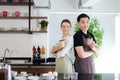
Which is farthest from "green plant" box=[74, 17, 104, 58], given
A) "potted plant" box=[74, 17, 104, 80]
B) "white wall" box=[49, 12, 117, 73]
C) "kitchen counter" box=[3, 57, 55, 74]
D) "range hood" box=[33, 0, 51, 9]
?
"kitchen counter" box=[3, 57, 55, 74]

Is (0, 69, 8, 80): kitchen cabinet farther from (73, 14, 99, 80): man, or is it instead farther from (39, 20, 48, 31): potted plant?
Result: (39, 20, 48, 31): potted plant

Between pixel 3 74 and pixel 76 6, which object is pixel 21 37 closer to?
pixel 76 6

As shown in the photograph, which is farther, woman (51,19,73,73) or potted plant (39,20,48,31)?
potted plant (39,20,48,31)

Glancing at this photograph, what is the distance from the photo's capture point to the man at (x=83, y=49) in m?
3.36

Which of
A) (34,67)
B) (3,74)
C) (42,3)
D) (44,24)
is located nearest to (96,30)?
(44,24)

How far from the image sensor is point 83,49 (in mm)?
3381

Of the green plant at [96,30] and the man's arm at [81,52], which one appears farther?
the green plant at [96,30]

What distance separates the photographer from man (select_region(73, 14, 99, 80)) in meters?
3.36

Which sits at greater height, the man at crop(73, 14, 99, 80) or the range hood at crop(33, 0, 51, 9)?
the range hood at crop(33, 0, 51, 9)

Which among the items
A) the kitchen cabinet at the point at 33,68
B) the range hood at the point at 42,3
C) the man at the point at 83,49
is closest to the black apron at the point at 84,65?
the man at the point at 83,49

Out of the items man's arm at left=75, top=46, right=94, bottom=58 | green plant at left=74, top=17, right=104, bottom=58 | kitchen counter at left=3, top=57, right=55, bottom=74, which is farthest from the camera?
green plant at left=74, top=17, right=104, bottom=58

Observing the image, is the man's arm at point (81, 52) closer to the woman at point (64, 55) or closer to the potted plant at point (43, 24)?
the woman at point (64, 55)

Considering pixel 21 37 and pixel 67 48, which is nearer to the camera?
pixel 67 48

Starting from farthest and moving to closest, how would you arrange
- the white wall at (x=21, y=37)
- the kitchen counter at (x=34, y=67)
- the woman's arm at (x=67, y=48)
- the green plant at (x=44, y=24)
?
the white wall at (x=21, y=37)
the green plant at (x=44, y=24)
the kitchen counter at (x=34, y=67)
the woman's arm at (x=67, y=48)
